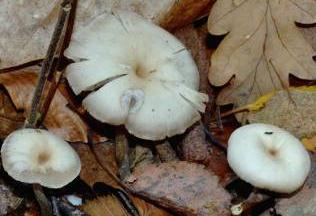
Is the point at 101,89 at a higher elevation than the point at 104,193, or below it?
higher

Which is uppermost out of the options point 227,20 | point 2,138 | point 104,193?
point 227,20

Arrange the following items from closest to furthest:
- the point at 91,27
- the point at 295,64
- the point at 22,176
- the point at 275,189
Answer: the point at 22,176, the point at 275,189, the point at 91,27, the point at 295,64

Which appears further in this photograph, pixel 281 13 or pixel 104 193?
pixel 281 13

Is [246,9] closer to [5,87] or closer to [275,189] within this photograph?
[275,189]

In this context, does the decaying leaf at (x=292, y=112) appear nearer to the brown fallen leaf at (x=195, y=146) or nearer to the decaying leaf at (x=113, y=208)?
the brown fallen leaf at (x=195, y=146)

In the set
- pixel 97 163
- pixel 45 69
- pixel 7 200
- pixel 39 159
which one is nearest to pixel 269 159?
pixel 97 163

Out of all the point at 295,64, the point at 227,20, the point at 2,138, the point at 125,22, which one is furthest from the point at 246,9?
the point at 2,138

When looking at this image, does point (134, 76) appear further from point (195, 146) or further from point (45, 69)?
point (195, 146)
